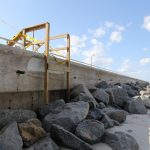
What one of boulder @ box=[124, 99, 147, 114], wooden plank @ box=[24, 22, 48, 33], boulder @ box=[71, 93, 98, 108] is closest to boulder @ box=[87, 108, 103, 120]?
boulder @ box=[71, 93, 98, 108]

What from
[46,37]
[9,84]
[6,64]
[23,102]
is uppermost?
[46,37]

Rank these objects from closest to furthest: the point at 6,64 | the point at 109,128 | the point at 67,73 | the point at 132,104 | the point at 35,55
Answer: the point at 6,64
the point at 109,128
the point at 35,55
the point at 67,73
the point at 132,104

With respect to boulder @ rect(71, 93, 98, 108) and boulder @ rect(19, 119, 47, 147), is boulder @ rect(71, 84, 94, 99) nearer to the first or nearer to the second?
boulder @ rect(71, 93, 98, 108)

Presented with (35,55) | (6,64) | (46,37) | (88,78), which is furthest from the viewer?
(88,78)

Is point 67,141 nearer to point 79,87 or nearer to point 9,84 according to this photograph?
Answer: point 9,84

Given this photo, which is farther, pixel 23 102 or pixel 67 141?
pixel 23 102

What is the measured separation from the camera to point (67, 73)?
26.9ft

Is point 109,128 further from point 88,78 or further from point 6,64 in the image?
point 88,78

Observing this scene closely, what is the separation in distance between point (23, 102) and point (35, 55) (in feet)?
4.64

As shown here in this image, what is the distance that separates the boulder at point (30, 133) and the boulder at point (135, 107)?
16.6 feet

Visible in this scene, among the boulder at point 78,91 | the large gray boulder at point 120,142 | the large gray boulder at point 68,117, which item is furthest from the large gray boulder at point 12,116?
the boulder at point 78,91

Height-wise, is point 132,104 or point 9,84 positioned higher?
point 9,84

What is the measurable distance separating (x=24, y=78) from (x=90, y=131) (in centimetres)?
241

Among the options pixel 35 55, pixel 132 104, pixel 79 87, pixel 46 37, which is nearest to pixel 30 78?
pixel 35 55
